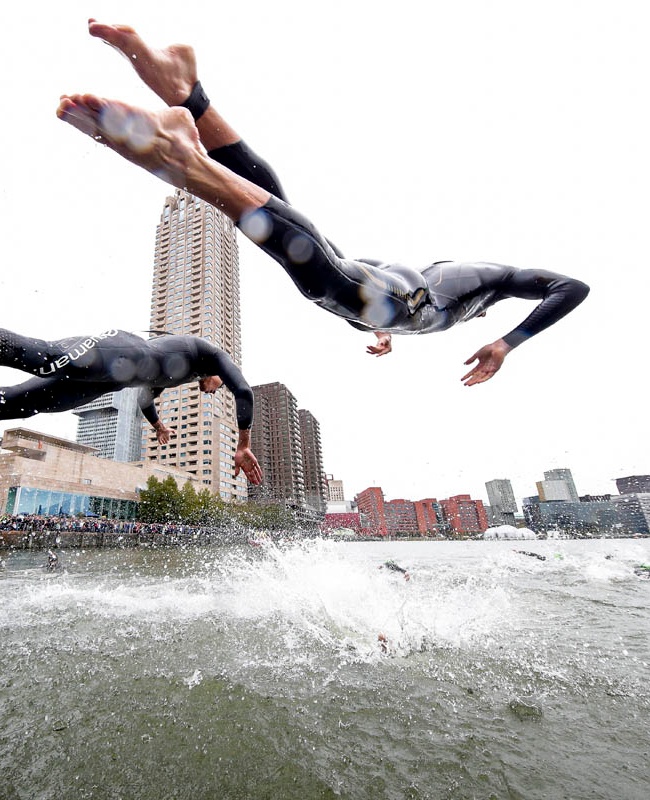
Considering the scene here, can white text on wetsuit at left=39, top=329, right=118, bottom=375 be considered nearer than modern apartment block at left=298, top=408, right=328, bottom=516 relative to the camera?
Yes

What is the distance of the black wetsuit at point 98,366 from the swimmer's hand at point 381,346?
54.3 inches

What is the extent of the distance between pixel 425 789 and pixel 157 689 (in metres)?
2.34

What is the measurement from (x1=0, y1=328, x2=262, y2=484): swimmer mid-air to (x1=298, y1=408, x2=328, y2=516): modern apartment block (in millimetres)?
132807

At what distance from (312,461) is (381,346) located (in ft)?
464

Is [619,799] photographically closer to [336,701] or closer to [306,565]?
[336,701]

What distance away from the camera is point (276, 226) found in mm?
1726

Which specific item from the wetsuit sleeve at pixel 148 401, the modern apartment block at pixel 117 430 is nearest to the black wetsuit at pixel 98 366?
the wetsuit sleeve at pixel 148 401

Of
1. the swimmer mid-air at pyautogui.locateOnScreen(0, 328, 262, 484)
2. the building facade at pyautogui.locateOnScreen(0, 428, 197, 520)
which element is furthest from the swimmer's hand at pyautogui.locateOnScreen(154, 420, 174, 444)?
the building facade at pyautogui.locateOnScreen(0, 428, 197, 520)

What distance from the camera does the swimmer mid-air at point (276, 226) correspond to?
1.47m

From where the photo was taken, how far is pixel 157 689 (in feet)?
10.6

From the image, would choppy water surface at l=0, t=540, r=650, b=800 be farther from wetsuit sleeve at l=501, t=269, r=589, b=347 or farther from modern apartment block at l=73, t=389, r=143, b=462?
modern apartment block at l=73, t=389, r=143, b=462

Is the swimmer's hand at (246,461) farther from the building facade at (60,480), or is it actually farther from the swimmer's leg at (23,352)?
the building facade at (60,480)

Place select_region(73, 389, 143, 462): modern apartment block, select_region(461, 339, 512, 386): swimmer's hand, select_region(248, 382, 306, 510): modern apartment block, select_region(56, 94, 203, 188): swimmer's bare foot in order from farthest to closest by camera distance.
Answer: select_region(73, 389, 143, 462): modern apartment block → select_region(248, 382, 306, 510): modern apartment block → select_region(461, 339, 512, 386): swimmer's hand → select_region(56, 94, 203, 188): swimmer's bare foot

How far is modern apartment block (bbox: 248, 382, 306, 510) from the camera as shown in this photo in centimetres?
11700
